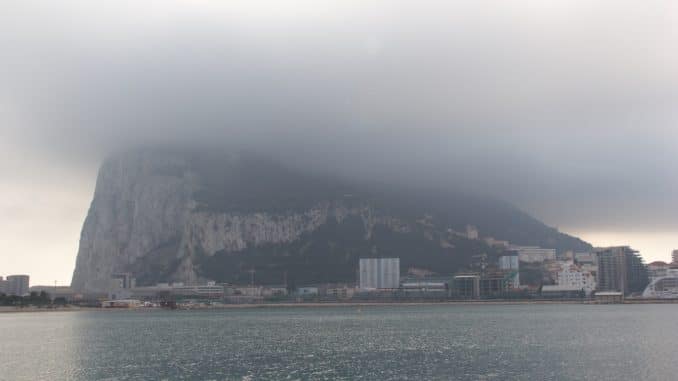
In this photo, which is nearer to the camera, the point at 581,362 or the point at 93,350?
the point at 581,362

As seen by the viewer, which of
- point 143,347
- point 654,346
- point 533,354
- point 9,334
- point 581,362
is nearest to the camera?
point 581,362

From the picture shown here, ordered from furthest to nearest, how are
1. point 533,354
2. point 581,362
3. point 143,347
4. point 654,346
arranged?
point 143,347
point 654,346
point 533,354
point 581,362

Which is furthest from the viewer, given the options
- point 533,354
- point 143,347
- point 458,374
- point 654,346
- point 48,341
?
point 48,341

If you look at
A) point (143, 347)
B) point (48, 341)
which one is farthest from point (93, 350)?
point (48, 341)

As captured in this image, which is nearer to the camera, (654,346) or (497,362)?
(497,362)

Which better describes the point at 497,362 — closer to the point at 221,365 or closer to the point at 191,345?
the point at 221,365

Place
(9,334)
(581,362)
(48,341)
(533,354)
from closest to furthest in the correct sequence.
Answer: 1. (581,362)
2. (533,354)
3. (48,341)
4. (9,334)

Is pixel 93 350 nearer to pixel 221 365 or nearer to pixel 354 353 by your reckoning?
pixel 221 365

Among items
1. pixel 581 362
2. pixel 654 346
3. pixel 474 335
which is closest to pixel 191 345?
pixel 474 335
